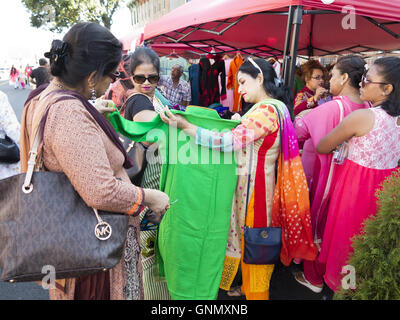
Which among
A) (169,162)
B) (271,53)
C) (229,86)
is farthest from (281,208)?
(271,53)

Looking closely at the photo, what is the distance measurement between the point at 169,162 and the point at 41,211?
1.00 metres

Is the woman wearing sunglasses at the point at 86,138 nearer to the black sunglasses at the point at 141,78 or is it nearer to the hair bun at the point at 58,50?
the hair bun at the point at 58,50

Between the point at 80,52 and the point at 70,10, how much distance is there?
2276 cm

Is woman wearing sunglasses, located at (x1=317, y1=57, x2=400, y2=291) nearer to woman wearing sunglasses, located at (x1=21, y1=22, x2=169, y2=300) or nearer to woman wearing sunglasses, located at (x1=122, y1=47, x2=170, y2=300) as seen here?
woman wearing sunglasses, located at (x1=122, y1=47, x2=170, y2=300)

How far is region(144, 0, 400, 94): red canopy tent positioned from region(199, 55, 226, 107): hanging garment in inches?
16.9

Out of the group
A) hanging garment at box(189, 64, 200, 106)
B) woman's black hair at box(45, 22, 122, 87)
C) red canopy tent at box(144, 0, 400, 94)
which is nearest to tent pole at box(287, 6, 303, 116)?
red canopy tent at box(144, 0, 400, 94)

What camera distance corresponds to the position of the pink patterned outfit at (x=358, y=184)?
6.22 ft

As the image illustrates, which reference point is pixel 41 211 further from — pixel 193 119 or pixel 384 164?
pixel 384 164

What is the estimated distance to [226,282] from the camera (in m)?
2.12

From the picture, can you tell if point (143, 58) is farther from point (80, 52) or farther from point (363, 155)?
point (363, 155)

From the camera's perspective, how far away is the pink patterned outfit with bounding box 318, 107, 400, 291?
1896 millimetres

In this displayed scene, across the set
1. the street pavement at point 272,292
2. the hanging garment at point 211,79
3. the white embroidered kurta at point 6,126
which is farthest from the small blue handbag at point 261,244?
the hanging garment at point 211,79

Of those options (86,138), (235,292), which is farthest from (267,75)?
(235,292)

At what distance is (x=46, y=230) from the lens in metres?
0.91
